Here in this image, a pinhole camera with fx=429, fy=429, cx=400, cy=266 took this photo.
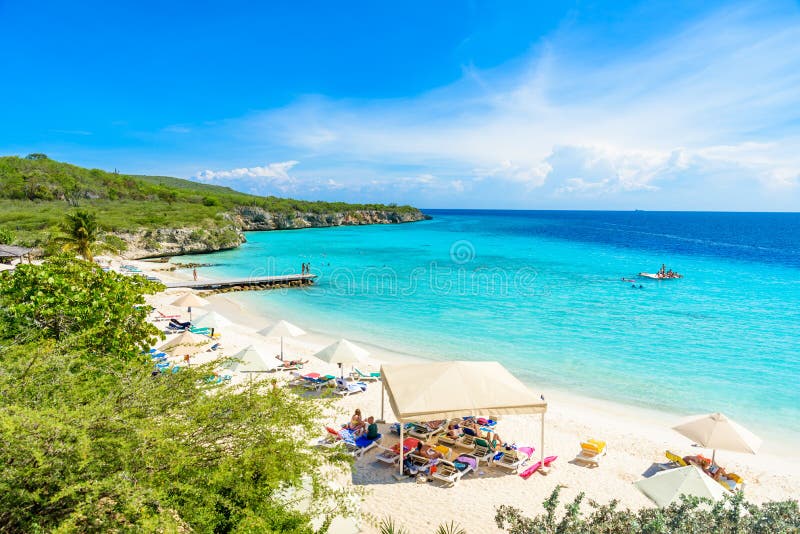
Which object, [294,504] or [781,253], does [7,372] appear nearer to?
[294,504]

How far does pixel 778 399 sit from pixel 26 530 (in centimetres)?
2020

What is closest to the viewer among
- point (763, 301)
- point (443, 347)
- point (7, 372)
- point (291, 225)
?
point (7, 372)

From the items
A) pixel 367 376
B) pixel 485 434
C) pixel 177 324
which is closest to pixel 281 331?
pixel 367 376

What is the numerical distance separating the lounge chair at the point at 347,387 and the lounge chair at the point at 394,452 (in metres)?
4.03

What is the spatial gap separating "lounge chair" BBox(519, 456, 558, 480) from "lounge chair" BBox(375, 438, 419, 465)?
2.57 m

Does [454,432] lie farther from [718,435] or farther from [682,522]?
[682,522]

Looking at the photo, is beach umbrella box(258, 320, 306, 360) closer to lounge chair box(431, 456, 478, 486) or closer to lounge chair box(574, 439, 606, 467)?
lounge chair box(431, 456, 478, 486)

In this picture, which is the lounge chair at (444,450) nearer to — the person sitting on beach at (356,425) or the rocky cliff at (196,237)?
the person sitting on beach at (356,425)

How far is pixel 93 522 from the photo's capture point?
14.3 feet

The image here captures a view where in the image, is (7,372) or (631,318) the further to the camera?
(631,318)

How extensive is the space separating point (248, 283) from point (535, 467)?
97.0ft

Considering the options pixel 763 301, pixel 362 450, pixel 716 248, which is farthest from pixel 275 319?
pixel 716 248

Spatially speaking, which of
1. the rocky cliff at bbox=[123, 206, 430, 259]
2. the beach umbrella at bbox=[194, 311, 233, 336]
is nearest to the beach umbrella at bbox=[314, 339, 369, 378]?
the beach umbrella at bbox=[194, 311, 233, 336]

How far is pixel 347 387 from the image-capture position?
578 inches
